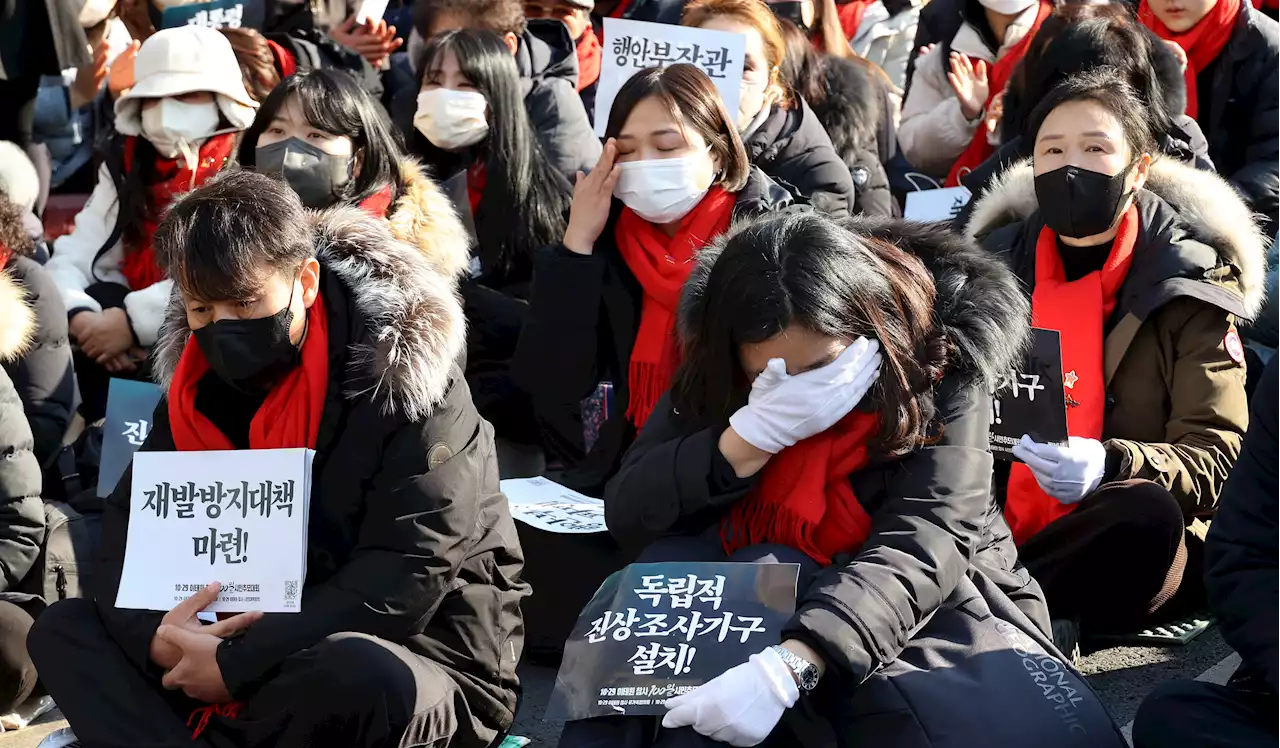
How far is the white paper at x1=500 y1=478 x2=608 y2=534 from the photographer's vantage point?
417 cm

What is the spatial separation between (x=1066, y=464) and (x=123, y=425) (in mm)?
2705

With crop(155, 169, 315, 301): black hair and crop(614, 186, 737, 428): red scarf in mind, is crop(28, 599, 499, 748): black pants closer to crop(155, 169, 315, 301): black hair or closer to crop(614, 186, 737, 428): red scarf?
crop(155, 169, 315, 301): black hair

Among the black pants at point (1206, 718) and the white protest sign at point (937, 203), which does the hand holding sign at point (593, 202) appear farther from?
the black pants at point (1206, 718)

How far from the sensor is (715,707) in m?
2.71

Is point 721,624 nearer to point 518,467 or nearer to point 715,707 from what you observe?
point 715,707

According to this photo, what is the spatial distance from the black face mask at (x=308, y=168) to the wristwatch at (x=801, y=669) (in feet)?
8.43

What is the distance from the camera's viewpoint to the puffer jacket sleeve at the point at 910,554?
278cm

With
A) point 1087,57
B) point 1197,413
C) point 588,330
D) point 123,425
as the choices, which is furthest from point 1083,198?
point 123,425

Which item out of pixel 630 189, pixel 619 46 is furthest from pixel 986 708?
pixel 619 46

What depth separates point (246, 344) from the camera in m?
3.36

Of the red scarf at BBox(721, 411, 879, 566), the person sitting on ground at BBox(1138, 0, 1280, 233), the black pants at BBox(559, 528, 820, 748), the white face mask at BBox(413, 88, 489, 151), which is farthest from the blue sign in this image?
the person sitting on ground at BBox(1138, 0, 1280, 233)

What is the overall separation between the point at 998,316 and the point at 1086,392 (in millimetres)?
1102

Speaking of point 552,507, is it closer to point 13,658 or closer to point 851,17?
point 13,658

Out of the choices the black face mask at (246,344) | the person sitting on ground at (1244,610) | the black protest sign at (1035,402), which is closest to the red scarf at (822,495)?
the black protest sign at (1035,402)
